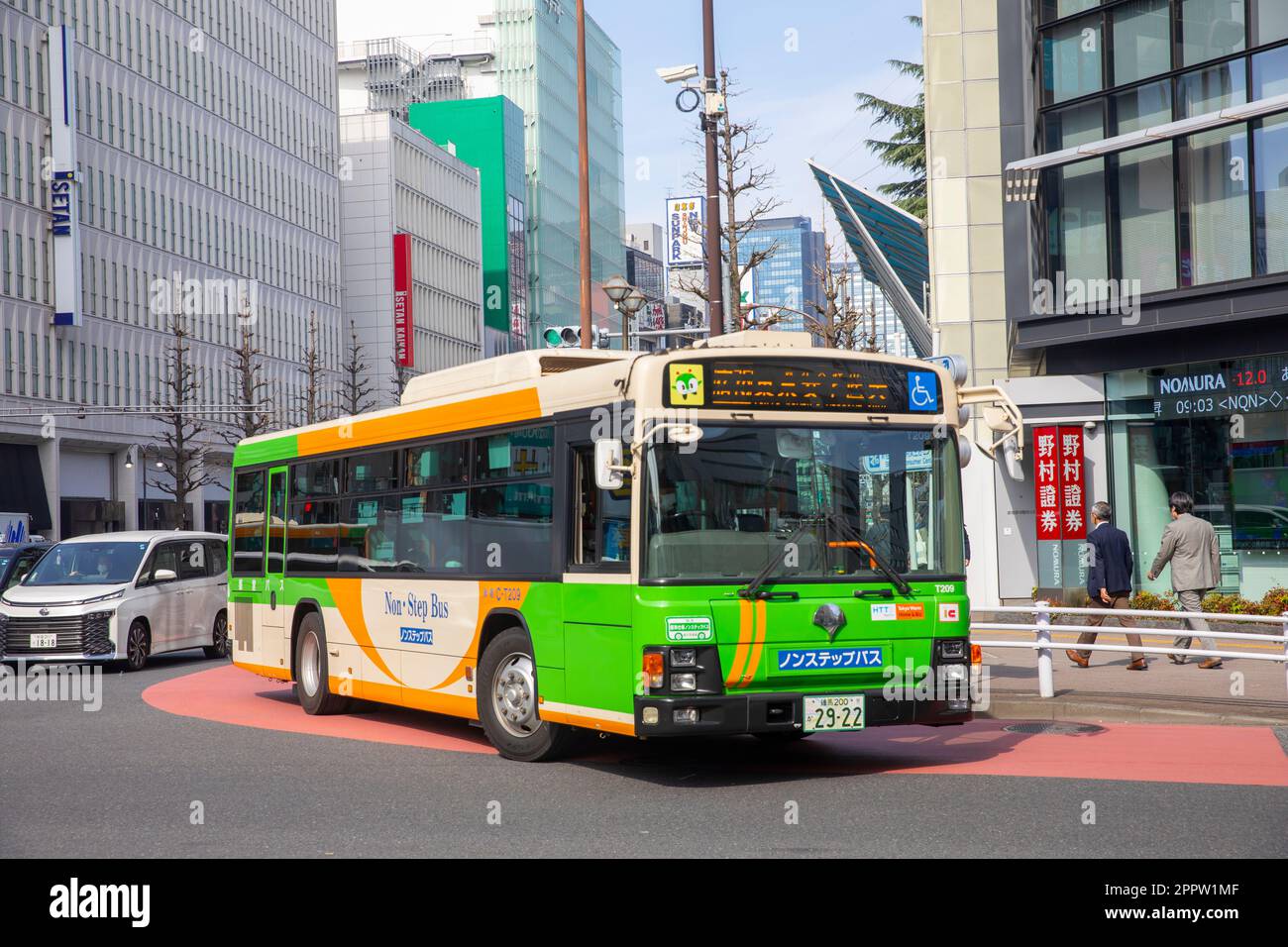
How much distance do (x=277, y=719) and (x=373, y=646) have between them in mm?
1793

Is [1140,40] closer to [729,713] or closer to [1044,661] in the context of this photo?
[1044,661]

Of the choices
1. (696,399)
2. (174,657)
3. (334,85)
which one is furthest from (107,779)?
(334,85)

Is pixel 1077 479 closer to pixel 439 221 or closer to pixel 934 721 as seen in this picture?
pixel 934 721

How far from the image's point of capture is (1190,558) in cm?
1727

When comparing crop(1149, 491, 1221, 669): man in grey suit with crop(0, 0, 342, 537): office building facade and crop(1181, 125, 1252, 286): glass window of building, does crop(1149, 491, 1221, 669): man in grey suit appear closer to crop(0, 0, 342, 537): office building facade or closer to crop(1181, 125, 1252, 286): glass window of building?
crop(1181, 125, 1252, 286): glass window of building

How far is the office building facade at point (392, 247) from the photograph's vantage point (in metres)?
100

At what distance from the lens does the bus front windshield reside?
10.2 m

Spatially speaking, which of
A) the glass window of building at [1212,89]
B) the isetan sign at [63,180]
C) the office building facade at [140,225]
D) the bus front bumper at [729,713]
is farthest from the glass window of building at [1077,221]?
the isetan sign at [63,180]

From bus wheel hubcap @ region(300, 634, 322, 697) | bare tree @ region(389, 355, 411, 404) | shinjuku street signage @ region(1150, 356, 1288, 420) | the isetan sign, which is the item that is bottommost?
bus wheel hubcap @ region(300, 634, 322, 697)

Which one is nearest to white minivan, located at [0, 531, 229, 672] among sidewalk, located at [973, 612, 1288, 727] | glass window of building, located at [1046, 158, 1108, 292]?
sidewalk, located at [973, 612, 1288, 727]

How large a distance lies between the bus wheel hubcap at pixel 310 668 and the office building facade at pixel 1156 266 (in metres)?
14.4

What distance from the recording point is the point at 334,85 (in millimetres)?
95812

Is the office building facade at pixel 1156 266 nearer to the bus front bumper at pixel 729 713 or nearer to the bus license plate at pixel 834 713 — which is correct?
the bus license plate at pixel 834 713

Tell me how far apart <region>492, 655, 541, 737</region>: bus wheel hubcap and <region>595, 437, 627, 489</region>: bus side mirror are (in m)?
2.10
